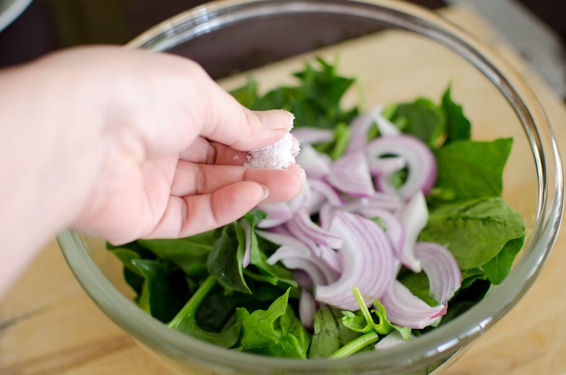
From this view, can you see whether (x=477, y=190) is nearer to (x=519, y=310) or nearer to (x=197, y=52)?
(x=519, y=310)

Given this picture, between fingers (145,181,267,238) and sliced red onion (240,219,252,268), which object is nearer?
fingers (145,181,267,238)

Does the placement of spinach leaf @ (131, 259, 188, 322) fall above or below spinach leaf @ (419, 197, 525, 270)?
below

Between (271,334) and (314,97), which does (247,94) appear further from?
(271,334)

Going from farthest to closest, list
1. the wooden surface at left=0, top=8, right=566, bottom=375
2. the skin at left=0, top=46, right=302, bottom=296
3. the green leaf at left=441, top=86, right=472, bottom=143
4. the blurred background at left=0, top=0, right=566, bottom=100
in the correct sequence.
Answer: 1. the blurred background at left=0, top=0, right=566, bottom=100
2. the green leaf at left=441, top=86, right=472, bottom=143
3. the wooden surface at left=0, top=8, right=566, bottom=375
4. the skin at left=0, top=46, right=302, bottom=296

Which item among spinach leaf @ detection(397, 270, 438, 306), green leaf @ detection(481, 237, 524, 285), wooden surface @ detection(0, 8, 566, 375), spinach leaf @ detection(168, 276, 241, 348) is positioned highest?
green leaf @ detection(481, 237, 524, 285)

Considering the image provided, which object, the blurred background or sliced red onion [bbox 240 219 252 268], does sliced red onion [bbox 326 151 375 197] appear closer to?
sliced red onion [bbox 240 219 252 268]

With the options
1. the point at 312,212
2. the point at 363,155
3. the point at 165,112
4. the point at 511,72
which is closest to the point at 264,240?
the point at 312,212

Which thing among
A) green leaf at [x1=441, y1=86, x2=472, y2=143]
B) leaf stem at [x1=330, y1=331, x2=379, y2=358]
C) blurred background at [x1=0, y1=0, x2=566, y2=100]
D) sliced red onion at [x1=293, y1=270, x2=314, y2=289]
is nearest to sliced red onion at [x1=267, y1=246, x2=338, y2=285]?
sliced red onion at [x1=293, y1=270, x2=314, y2=289]
